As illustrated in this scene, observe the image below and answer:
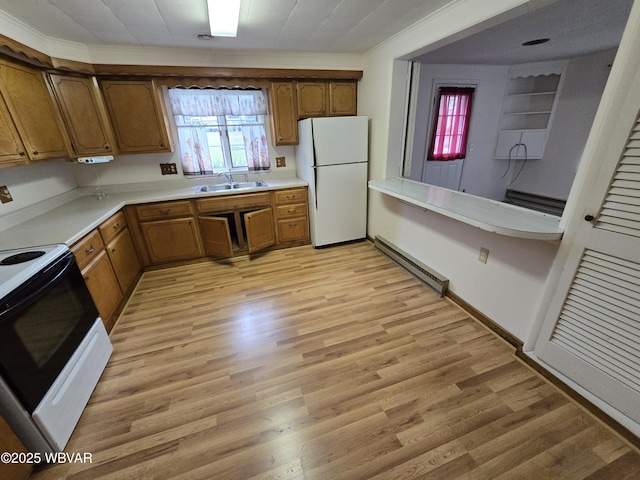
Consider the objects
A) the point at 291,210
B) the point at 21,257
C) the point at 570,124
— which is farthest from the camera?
the point at 570,124

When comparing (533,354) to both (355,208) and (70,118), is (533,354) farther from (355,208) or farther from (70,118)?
(70,118)

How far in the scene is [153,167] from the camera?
123 inches

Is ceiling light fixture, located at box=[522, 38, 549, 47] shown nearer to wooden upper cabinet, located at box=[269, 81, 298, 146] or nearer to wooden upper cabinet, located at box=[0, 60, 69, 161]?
wooden upper cabinet, located at box=[269, 81, 298, 146]

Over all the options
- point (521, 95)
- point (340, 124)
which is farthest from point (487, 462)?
point (521, 95)

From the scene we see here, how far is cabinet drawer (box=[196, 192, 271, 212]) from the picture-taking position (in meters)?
2.93

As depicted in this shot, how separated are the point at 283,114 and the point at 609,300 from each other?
320 centimetres

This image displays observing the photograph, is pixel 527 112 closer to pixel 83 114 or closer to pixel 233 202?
pixel 233 202

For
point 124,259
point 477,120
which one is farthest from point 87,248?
point 477,120

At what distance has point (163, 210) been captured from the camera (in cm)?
281

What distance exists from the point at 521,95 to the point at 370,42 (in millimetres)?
2723

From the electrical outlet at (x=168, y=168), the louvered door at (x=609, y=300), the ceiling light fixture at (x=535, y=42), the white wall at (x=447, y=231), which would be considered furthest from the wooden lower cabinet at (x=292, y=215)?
the ceiling light fixture at (x=535, y=42)

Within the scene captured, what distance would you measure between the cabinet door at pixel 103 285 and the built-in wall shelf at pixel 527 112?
527cm

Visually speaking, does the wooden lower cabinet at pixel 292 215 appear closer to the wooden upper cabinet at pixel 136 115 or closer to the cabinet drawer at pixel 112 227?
the wooden upper cabinet at pixel 136 115

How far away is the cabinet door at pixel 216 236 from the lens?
293cm
